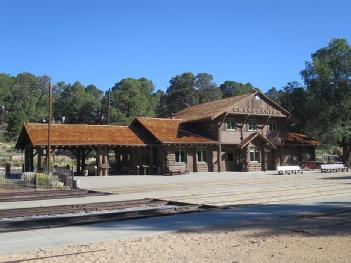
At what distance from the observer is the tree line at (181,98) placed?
51562 mm

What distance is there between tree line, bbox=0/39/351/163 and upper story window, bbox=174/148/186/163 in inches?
660

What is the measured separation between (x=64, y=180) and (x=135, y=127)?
18.4 metres

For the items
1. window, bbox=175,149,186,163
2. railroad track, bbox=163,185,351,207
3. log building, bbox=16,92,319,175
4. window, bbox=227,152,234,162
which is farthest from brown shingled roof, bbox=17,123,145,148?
railroad track, bbox=163,185,351,207

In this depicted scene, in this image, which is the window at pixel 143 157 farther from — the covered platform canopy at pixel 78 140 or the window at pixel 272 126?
the window at pixel 272 126

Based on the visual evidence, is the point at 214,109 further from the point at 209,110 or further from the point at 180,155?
the point at 180,155

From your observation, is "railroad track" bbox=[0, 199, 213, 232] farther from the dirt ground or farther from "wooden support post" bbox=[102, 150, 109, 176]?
"wooden support post" bbox=[102, 150, 109, 176]

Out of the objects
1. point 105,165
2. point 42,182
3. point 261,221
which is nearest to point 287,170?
point 105,165

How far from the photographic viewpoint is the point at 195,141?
142ft

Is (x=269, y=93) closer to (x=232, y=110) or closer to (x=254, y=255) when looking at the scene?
(x=232, y=110)

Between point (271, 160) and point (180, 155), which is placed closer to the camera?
point (180, 155)

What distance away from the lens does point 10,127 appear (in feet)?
270

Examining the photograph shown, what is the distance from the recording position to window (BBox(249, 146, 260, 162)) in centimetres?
4716

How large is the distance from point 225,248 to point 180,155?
34332 millimetres

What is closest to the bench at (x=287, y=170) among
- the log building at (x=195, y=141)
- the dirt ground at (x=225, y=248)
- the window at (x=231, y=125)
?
the log building at (x=195, y=141)
